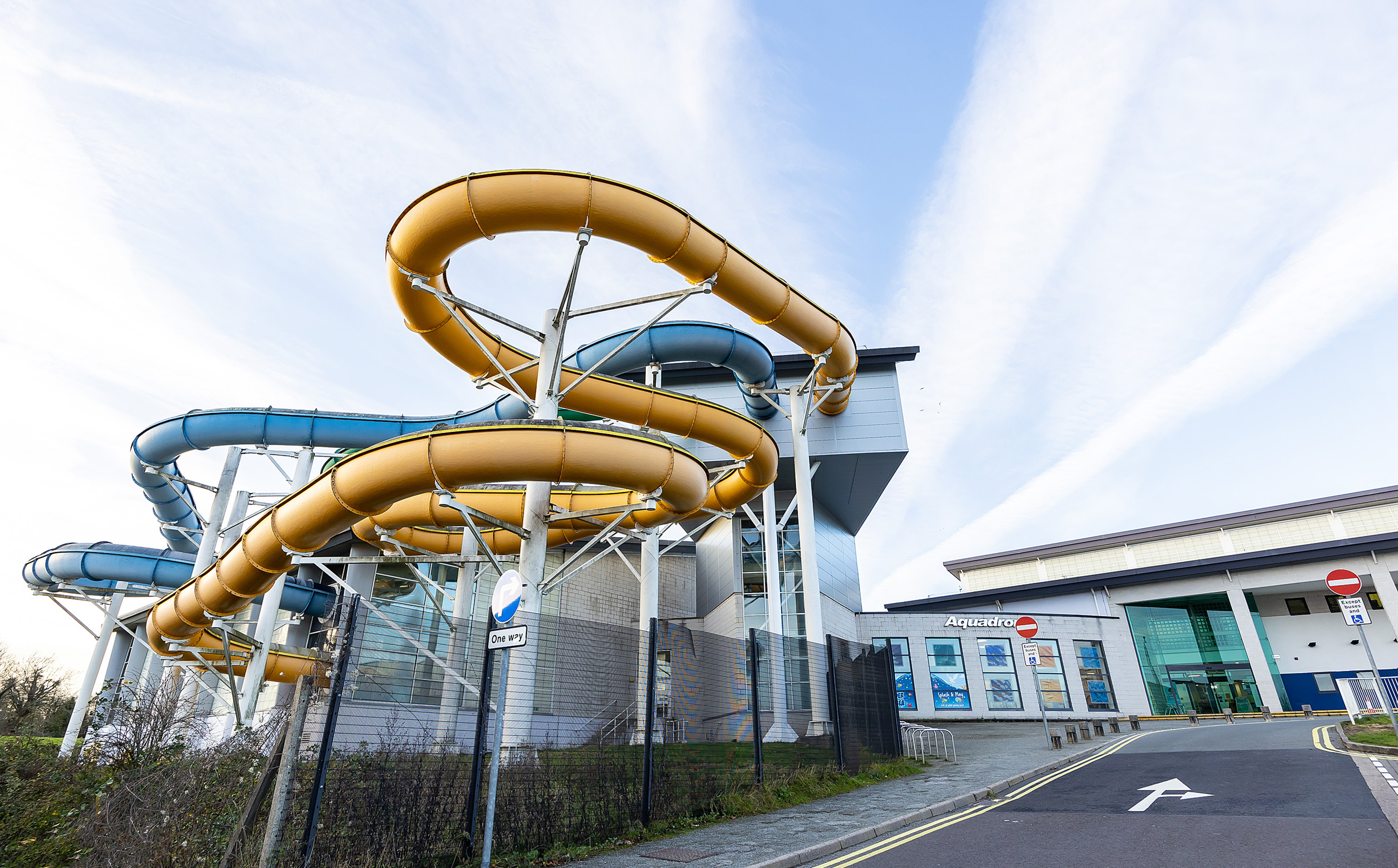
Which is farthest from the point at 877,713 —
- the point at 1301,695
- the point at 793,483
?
the point at 1301,695

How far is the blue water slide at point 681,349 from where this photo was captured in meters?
18.9

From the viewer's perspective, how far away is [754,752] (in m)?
10.5

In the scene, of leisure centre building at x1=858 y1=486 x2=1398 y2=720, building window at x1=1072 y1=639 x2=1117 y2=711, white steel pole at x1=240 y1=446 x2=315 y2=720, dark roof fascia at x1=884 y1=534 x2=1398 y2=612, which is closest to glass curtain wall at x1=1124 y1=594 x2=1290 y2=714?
leisure centre building at x1=858 y1=486 x2=1398 y2=720

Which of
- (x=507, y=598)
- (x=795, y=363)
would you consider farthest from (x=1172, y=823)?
(x=795, y=363)

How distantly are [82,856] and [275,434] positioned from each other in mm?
15184

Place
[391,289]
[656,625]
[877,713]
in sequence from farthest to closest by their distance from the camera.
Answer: [877,713] → [391,289] → [656,625]

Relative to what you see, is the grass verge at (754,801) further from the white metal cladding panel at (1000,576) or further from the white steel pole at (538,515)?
the white metal cladding panel at (1000,576)

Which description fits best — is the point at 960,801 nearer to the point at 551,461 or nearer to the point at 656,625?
the point at 656,625

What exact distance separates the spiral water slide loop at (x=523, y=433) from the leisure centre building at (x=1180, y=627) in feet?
67.3

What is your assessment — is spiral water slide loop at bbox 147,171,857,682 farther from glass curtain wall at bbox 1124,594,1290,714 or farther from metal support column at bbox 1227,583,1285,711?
metal support column at bbox 1227,583,1285,711

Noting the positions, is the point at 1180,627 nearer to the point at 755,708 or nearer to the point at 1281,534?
the point at 1281,534

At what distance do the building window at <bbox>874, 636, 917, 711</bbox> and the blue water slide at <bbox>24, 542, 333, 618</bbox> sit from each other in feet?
79.3

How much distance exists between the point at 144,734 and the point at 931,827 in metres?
11.1

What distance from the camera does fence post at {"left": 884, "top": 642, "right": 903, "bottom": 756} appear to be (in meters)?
15.9
